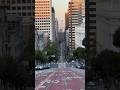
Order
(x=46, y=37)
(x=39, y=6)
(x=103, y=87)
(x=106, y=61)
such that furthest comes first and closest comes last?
(x=46, y=37), (x=39, y=6), (x=103, y=87), (x=106, y=61)

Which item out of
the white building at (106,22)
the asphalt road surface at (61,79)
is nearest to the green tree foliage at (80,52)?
the asphalt road surface at (61,79)

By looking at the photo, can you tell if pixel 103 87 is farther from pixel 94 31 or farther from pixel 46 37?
pixel 46 37

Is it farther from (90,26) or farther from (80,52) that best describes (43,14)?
(90,26)

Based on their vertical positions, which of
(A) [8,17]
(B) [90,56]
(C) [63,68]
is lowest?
(C) [63,68]

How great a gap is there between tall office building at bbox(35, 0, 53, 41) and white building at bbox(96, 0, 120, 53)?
14.0ft

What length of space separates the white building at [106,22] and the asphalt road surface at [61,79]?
3.80m

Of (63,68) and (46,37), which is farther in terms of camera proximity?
(63,68)

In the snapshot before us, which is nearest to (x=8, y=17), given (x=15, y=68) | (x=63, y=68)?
(x=15, y=68)

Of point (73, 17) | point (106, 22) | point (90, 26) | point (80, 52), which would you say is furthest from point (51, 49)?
point (106, 22)

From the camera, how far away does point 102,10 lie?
1903cm

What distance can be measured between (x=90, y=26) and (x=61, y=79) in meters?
9.79

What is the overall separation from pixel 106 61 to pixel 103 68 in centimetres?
34

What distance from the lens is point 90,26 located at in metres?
19.5

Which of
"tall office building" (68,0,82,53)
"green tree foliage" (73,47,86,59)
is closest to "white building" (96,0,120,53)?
"green tree foliage" (73,47,86,59)
